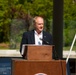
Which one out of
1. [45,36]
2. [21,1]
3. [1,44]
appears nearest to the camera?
[45,36]

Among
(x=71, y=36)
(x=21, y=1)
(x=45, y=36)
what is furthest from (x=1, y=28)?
(x=45, y=36)

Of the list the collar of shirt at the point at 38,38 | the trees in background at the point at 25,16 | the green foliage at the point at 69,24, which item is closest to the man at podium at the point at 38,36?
the collar of shirt at the point at 38,38

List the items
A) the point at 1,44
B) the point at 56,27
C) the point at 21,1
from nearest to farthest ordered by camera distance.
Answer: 1. the point at 56,27
2. the point at 1,44
3. the point at 21,1

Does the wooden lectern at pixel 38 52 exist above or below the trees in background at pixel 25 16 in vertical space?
below

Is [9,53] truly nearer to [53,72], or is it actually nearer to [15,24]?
[15,24]

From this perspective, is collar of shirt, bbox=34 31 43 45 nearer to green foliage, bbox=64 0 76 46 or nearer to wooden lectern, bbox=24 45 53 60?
wooden lectern, bbox=24 45 53 60

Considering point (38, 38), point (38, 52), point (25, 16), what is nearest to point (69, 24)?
point (25, 16)

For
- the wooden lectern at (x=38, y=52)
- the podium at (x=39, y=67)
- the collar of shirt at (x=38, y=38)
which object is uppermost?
the collar of shirt at (x=38, y=38)

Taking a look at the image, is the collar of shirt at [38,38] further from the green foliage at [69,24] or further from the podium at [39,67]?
the green foliage at [69,24]

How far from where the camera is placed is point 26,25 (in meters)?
10.2

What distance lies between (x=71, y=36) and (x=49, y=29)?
0.71 meters

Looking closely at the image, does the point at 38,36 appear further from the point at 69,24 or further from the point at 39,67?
the point at 69,24

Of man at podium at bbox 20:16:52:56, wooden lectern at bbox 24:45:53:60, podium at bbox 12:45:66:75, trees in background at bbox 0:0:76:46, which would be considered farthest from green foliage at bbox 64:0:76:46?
podium at bbox 12:45:66:75

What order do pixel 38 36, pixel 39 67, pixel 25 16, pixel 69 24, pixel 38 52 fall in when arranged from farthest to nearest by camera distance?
pixel 25 16 → pixel 69 24 → pixel 38 36 → pixel 38 52 → pixel 39 67
